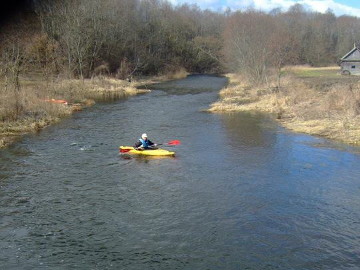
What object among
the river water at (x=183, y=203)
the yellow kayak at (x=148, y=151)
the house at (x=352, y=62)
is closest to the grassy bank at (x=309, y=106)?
the river water at (x=183, y=203)

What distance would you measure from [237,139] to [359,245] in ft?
36.8

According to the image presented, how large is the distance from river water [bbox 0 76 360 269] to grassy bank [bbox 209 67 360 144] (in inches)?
65.6

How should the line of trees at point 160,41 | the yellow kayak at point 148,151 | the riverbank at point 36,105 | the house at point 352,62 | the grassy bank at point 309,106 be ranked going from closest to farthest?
the yellow kayak at point 148,151 < the grassy bank at point 309,106 < the riverbank at point 36,105 < the line of trees at point 160,41 < the house at point 352,62

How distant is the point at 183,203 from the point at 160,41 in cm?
5751

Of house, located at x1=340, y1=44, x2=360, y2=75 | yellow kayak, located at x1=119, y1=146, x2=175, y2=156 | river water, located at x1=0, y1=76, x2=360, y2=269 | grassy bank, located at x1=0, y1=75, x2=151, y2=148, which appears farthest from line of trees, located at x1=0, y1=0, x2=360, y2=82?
river water, located at x1=0, y1=76, x2=360, y2=269

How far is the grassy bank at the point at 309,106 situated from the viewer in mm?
20891

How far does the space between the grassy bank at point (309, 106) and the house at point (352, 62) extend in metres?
13.1

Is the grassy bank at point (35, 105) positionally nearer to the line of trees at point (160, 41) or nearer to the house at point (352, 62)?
the line of trees at point (160, 41)

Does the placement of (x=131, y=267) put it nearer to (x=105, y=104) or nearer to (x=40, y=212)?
(x=40, y=212)

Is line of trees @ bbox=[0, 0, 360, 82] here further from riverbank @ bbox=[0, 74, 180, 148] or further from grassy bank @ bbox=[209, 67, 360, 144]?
grassy bank @ bbox=[209, 67, 360, 144]

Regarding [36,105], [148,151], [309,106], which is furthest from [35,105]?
[309,106]

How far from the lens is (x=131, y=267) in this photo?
8.68 meters

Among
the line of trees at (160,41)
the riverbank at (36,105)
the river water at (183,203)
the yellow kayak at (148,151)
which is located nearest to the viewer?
the river water at (183,203)

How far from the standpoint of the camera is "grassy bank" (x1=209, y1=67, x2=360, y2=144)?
68.5 ft
